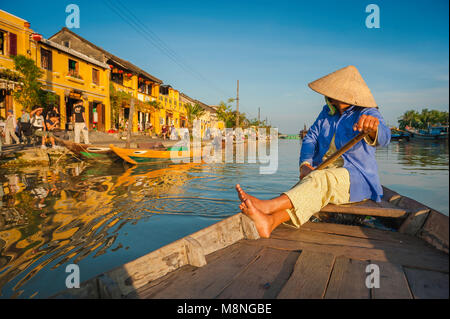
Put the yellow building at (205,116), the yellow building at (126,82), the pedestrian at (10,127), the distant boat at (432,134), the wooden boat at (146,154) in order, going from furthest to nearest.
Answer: the yellow building at (205,116), the yellow building at (126,82), the pedestrian at (10,127), the wooden boat at (146,154), the distant boat at (432,134)

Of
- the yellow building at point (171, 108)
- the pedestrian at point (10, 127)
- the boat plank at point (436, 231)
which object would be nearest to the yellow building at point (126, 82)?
the yellow building at point (171, 108)

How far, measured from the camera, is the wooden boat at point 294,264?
1.31 m

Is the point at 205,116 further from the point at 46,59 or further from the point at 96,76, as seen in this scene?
the point at 46,59

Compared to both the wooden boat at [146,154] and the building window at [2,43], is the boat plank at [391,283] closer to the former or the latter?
the wooden boat at [146,154]

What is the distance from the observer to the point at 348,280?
1408mm

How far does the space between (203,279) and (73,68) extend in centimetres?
1992

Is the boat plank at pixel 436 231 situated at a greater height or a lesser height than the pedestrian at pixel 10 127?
lesser

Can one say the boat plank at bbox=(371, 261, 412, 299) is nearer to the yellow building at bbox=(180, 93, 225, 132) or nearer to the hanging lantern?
the hanging lantern

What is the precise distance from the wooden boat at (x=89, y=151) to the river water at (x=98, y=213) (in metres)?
1.26

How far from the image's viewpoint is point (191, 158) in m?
11.5

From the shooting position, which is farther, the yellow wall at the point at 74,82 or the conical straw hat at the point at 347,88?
the yellow wall at the point at 74,82

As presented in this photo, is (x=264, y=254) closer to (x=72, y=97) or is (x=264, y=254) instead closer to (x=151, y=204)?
(x=151, y=204)
